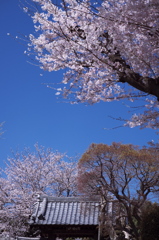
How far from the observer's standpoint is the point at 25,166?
720 inches

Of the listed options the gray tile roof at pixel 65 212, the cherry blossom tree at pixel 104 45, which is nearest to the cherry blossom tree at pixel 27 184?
the gray tile roof at pixel 65 212

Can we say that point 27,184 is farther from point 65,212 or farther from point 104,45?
point 104,45

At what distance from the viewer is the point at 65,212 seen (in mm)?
12328

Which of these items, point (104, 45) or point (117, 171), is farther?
point (117, 171)

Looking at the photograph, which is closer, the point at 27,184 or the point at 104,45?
the point at 104,45

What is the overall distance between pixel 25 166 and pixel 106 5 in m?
15.2

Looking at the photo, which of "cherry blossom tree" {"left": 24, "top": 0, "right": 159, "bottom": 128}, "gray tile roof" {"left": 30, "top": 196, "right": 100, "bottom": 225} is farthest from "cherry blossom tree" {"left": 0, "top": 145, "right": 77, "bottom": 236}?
"cherry blossom tree" {"left": 24, "top": 0, "right": 159, "bottom": 128}

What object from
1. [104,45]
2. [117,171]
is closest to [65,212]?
[117,171]

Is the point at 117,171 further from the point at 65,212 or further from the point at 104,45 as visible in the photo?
the point at 104,45

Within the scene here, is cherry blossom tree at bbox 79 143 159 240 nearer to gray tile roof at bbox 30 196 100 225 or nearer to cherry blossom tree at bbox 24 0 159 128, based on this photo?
gray tile roof at bbox 30 196 100 225

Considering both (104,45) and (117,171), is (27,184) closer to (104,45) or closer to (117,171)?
(117,171)

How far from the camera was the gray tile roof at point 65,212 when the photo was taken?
11438 mm

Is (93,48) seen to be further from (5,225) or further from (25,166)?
(25,166)

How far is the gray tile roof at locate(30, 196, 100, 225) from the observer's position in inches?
450
